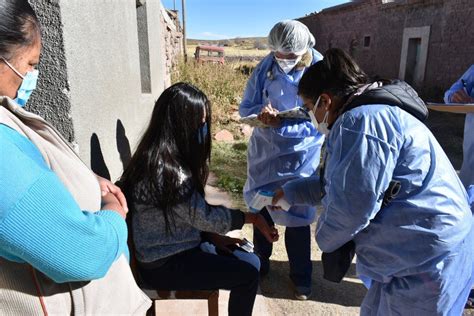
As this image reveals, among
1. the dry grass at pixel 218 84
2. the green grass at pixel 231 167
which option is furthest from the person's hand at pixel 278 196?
the dry grass at pixel 218 84

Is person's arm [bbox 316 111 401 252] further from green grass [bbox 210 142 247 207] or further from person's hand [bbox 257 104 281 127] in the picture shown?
green grass [bbox 210 142 247 207]

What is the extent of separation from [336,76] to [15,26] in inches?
43.8

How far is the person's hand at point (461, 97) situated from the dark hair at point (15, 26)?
2.85 metres

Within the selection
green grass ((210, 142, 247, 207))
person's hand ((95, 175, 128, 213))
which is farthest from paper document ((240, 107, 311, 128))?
green grass ((210, 142, 247, 207))

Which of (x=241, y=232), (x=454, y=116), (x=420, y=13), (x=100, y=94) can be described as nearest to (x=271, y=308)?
(x=241, y=232)

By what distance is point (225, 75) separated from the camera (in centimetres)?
924

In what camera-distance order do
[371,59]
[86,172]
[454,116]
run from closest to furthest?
[86,172], [454,116], [371,59]

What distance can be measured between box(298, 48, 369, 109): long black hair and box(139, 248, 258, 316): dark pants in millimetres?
866

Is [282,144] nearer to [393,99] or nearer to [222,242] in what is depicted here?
[222,242]

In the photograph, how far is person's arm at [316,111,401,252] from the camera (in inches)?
52.8

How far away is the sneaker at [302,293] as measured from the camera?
283 cm

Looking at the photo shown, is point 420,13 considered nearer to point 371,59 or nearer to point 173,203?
point 371,59

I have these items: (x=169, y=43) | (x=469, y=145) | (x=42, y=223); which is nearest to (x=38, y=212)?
(x=42, y=223)

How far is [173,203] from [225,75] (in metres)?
7.78
